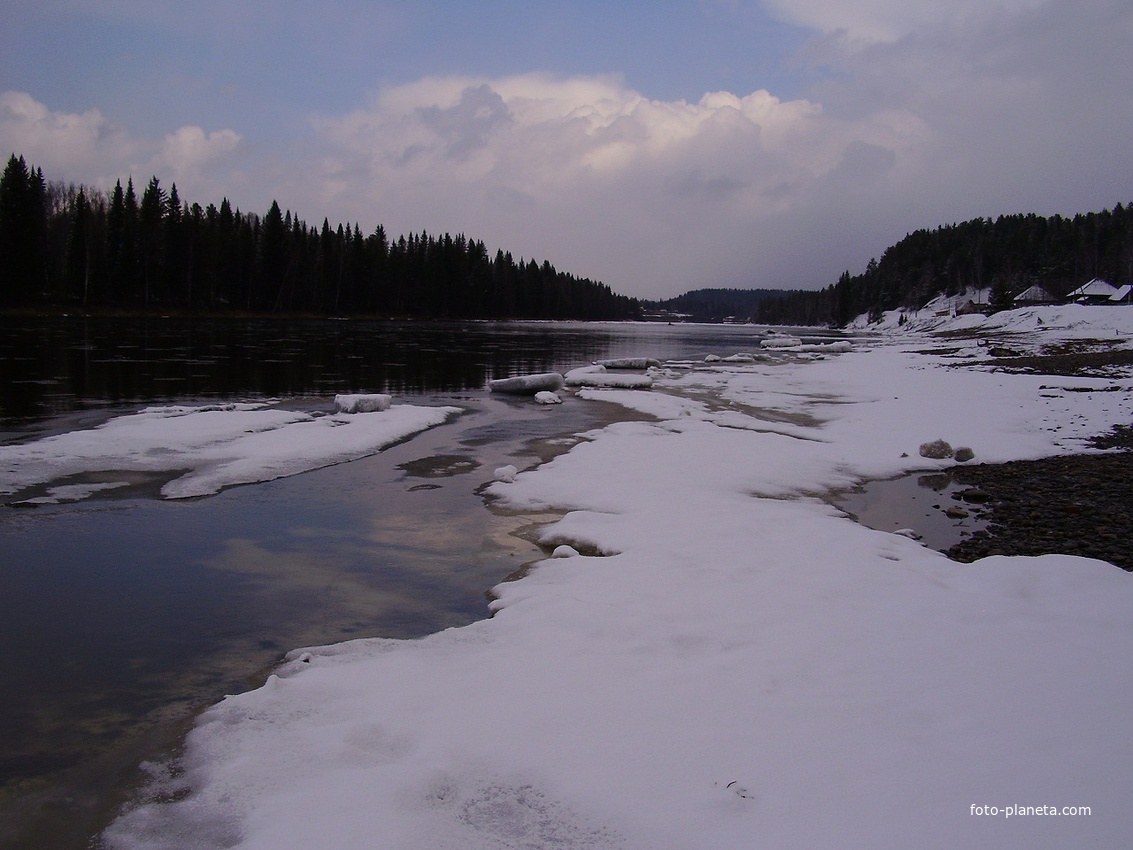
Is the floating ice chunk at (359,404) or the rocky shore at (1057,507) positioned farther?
the floating ice chunk at (359,404)

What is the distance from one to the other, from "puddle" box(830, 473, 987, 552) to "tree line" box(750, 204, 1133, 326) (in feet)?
265

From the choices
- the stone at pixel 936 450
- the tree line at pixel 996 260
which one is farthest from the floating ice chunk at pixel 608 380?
the tree line at pixel 996 260

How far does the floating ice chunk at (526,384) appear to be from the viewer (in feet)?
80.2

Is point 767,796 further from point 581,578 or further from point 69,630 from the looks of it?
point 69,630

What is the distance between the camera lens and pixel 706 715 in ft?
13.7

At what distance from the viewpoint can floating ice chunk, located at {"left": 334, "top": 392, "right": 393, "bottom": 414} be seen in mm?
17750

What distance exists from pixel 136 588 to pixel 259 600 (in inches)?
51.2

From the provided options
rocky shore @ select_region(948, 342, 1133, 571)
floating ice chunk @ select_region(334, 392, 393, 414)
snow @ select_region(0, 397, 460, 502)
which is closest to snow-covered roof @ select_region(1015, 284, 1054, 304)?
rocky shore @ select_region(948, 342, 1133, 571)

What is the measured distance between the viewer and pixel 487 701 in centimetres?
445

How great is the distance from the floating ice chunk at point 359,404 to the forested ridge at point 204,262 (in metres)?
58.7

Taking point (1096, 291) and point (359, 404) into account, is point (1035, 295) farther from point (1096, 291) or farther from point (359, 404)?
point (359, 404)

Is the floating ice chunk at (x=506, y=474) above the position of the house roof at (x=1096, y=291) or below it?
below

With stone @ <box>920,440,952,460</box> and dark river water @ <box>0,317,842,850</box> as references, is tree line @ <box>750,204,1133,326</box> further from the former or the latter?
dark river water @ <box>0,317,842,850</box>

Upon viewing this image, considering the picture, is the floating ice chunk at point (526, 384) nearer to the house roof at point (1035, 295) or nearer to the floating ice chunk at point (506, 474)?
the floating ice chunk at point (506, 474)
